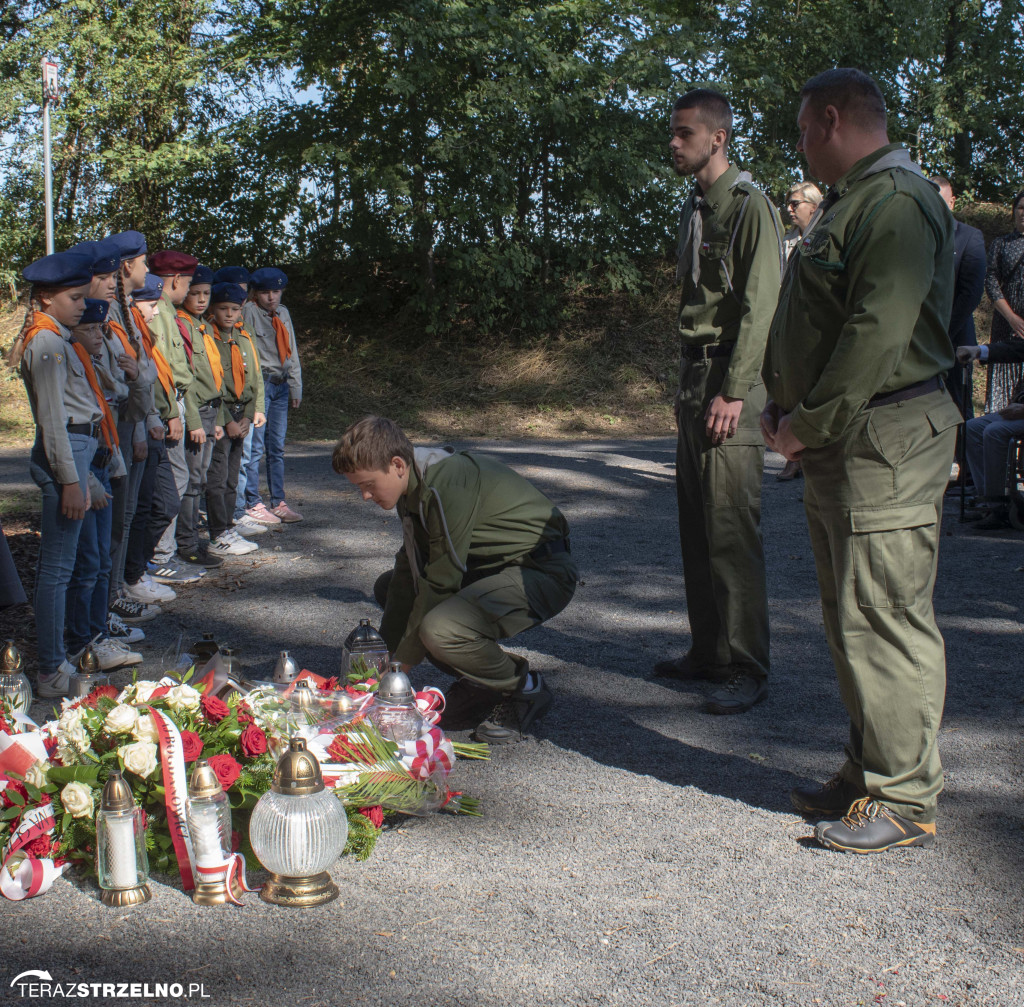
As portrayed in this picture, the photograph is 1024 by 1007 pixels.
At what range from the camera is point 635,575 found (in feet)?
24.5

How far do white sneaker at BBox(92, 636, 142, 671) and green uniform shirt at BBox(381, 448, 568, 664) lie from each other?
1.57 m

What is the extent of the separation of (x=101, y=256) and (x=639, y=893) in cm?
417

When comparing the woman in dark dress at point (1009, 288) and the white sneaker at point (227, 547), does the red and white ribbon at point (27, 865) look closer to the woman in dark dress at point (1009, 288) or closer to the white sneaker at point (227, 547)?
the white sneaker at point (227, 547)

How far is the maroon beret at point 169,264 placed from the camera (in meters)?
7.20

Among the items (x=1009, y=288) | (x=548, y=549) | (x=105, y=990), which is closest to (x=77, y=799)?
(x=105, y=990)

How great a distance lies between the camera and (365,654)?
4.55 metres

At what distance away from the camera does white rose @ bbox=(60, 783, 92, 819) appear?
3.17m

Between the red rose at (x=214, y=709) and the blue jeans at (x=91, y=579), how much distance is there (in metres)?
2.08

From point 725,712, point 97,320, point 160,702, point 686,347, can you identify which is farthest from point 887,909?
point 97,320

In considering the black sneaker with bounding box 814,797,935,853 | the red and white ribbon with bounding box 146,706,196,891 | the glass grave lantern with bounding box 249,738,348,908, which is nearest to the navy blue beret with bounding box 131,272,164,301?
the red and white ribbon with bounding box 146,706,196,891

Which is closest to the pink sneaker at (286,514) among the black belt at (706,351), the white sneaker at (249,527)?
the white sneaker at (249,527)

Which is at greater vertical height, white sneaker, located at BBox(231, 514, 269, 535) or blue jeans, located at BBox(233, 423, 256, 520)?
blue jeans, located at BBox(233, 423, 256, 520)

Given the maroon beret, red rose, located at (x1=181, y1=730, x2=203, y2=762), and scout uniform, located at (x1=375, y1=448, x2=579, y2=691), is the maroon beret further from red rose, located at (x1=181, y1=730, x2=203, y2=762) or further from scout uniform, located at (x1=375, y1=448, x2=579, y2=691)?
red rose, located at (x1=181, y1=730, x2=203, y2=762)

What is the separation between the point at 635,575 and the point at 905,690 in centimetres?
425
